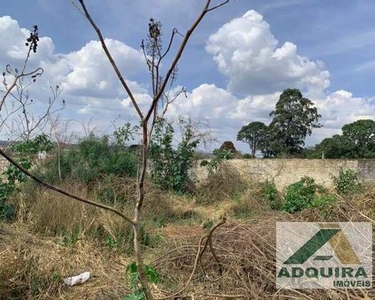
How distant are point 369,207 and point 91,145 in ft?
22.5

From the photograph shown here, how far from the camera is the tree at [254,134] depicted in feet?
97.1

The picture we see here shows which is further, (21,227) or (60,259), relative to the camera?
(21,227)

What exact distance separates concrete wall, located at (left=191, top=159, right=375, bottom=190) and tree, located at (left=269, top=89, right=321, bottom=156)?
16416 millimetres

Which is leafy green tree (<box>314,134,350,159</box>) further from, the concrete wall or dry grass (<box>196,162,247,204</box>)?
dry grass (<box>196,162,247,204</box>)

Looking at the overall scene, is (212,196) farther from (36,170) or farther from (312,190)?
(36,170)

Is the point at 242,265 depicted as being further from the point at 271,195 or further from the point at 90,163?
the point at 90,163

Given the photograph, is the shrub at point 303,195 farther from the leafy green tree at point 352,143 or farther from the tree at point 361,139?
the tree at point 361,139

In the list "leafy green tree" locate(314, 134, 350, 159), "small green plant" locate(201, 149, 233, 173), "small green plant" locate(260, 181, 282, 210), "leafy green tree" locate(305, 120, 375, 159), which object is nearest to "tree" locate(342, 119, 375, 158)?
"leafy green tree" locate(305, 120, 375, 159)

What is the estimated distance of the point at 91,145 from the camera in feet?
32.3

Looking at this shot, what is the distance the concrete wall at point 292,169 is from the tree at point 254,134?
18.5 m

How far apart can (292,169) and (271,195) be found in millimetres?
1490

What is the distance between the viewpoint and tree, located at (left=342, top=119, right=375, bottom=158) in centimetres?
2450

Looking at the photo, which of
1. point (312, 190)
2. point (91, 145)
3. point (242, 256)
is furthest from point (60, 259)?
point (312, 190)

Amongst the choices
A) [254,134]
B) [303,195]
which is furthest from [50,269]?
[254,134]
